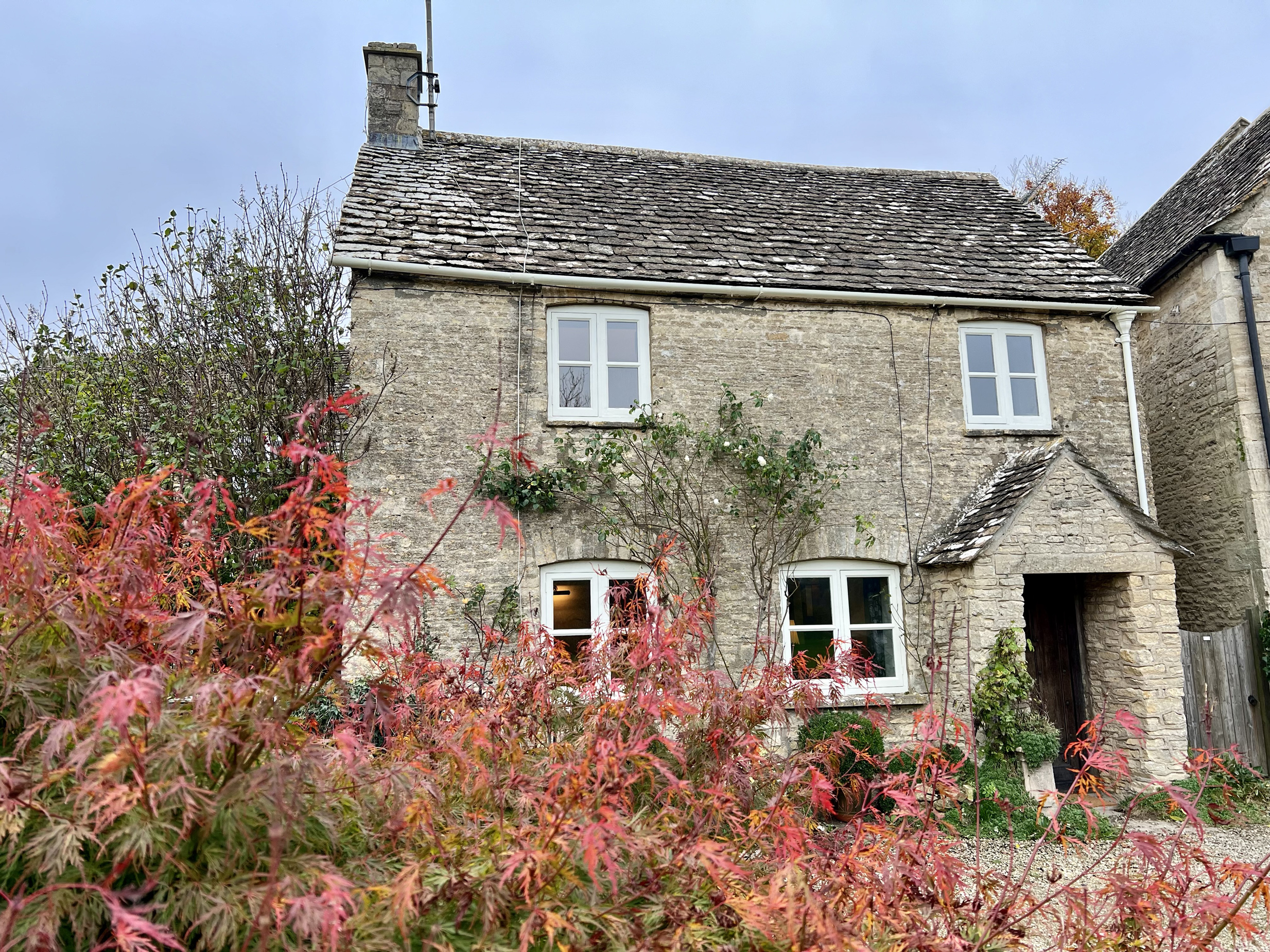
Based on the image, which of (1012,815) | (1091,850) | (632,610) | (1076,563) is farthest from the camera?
(1076,563)

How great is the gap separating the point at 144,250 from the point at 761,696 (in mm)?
11863

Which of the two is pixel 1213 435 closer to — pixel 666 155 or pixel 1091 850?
pixel 1091 850

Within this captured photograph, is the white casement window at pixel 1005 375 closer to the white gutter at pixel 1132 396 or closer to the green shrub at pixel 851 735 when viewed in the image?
the white gutter at pixel 1132 396

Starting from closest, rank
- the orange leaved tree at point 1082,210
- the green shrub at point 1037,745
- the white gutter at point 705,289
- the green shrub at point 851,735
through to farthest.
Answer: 1. the green shrub at point 851,735
2. the green shrub at point 1037,745
3. the white gutter at point 705,289
4. the orange leaved tree at point 1082,210

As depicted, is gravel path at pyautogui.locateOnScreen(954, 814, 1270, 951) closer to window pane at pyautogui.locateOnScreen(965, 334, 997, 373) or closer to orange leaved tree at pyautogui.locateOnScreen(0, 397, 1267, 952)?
orange leaved tree at pyautogui.locateOnScreen(0, 397, 1267, 952)

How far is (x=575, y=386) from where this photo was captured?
33.7ft

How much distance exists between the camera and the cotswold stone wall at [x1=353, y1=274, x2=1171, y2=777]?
9.47m

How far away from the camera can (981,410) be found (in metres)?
11.0

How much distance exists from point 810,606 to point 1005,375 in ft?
13.7

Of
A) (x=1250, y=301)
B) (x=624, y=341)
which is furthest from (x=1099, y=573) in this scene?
(x=624, y=341)

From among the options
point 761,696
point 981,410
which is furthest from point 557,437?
point 761,696

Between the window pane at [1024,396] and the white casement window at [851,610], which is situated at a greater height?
the window pane at [1024,396]

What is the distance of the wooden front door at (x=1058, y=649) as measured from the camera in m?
10.7

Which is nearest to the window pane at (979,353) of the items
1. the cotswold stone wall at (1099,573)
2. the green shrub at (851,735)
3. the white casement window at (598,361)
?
the cotswold stone wall at (1099,573)
